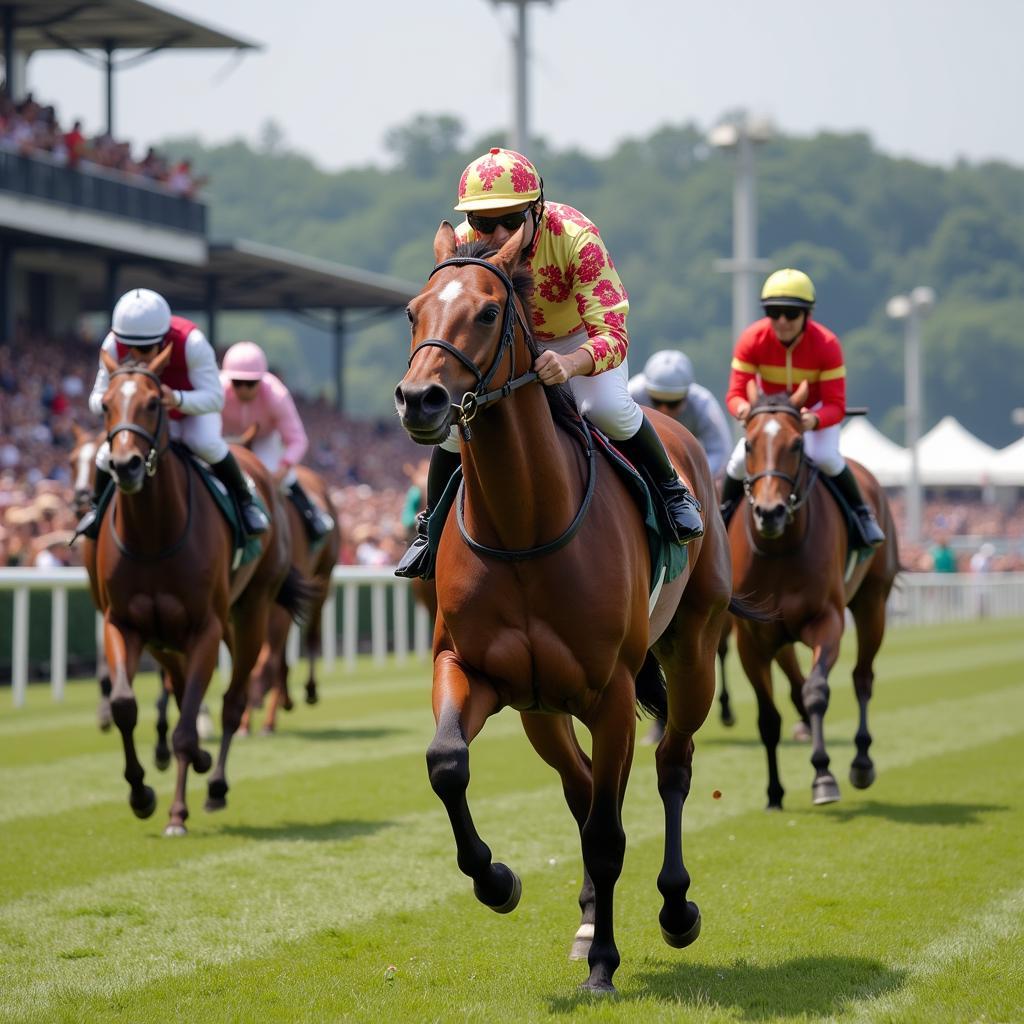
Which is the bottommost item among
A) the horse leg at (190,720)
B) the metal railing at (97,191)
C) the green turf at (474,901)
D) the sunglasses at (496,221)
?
the green turf at (474,901)

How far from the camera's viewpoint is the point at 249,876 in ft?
21.8

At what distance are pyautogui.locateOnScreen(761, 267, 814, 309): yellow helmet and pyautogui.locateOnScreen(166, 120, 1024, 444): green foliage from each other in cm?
9448

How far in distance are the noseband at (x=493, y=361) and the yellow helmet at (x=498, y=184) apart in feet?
0.87

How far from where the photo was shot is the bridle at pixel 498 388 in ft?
14.4

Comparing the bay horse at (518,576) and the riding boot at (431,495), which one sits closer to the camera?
the bay horse at (518,576)

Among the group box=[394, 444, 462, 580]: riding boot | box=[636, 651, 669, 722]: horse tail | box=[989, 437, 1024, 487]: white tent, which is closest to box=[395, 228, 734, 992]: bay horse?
box=[394, 444, 462, 580]: riding boot

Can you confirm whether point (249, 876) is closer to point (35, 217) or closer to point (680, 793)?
point (680, 793)

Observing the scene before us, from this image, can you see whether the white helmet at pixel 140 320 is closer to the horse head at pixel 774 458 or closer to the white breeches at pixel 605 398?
the horse head at pixel 774 458

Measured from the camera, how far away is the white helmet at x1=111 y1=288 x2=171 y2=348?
790 cm

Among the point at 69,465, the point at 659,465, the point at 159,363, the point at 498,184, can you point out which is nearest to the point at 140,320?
the point at 159,363

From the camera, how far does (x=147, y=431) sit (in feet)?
24.8

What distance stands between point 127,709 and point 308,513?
425 centimetres

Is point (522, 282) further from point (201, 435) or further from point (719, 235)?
point (719, 235)

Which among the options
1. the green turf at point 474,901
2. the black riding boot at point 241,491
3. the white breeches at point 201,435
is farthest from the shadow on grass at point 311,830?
the white breeches at point 201,435
